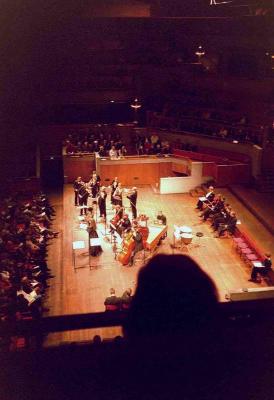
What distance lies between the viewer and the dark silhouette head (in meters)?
2.52

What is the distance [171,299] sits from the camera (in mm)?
2623

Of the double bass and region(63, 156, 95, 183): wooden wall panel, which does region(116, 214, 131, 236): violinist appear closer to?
the double bass

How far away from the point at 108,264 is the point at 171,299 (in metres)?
10.1

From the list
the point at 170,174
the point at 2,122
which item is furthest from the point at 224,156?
the point at 2,122

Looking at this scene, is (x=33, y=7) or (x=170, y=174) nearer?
(x=33, y=7)

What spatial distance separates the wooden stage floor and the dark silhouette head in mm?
7394

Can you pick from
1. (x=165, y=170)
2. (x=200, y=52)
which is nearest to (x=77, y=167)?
(x=165, y=170)

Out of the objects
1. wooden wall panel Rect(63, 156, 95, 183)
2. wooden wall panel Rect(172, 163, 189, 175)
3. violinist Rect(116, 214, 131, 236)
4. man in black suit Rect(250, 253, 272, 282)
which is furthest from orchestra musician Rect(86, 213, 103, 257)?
wooden wall panel Rect(172, 163, 189, 175)

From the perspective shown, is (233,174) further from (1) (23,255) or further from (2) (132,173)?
(1) (23,255)

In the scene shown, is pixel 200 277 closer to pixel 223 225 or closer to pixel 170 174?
pixel 223 225

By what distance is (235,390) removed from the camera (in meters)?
2.59

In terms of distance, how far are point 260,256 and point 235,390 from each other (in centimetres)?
1019

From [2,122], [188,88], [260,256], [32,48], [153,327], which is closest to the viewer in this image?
[153,327]

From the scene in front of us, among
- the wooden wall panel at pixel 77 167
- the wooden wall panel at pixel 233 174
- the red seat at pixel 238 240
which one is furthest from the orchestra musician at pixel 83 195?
the wooden wall panel at pixel 233 174
